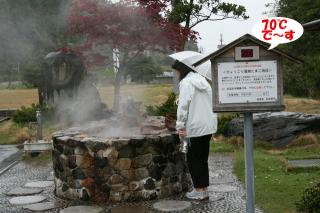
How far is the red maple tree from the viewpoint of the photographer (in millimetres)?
12883

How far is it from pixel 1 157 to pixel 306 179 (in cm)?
671

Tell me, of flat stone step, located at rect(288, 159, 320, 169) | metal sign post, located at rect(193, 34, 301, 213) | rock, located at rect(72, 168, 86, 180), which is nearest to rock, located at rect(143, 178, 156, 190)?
rock, located at rect(72, 168, 86, 180)

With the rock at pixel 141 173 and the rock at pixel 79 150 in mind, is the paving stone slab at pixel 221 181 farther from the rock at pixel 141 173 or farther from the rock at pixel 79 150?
the rock at pixel 79 150

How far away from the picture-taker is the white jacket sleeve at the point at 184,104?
5.92 meters

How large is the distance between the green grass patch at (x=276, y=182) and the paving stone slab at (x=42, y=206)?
2481 millimetres

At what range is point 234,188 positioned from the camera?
272 inches

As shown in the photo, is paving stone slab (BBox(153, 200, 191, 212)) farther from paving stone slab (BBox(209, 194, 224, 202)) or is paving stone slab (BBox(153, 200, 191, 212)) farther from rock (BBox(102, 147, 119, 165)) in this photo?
rock (BBox(102, 147, 119, 165))

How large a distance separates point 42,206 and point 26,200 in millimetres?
452

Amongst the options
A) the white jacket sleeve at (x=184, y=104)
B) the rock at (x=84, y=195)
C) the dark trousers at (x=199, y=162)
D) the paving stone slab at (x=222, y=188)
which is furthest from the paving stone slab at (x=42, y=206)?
the paving stone slab at (x=222, y=188)

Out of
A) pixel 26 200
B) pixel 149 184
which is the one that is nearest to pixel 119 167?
pixel 149 184

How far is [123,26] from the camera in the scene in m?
12.9

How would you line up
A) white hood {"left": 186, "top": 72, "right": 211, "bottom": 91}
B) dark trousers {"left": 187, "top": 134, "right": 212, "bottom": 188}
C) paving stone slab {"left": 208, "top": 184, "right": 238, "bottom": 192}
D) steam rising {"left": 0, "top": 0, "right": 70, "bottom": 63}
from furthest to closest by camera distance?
steam rising {"left": 0, "top": 0, "right": 70, "bottom": 63}, paving stone slab {"left": 208, "top": 184, "right": 238, "bottom": 192}, dark trousers {"left": 187, "top": 134, "right": 212, "bottom": 188}, white hood {"left": 186, "top": 72, "right": 211, "bottom": 91}

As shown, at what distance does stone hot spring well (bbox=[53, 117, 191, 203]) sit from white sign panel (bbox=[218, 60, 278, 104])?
2.34m

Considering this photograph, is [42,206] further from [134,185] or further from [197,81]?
[197,81]
